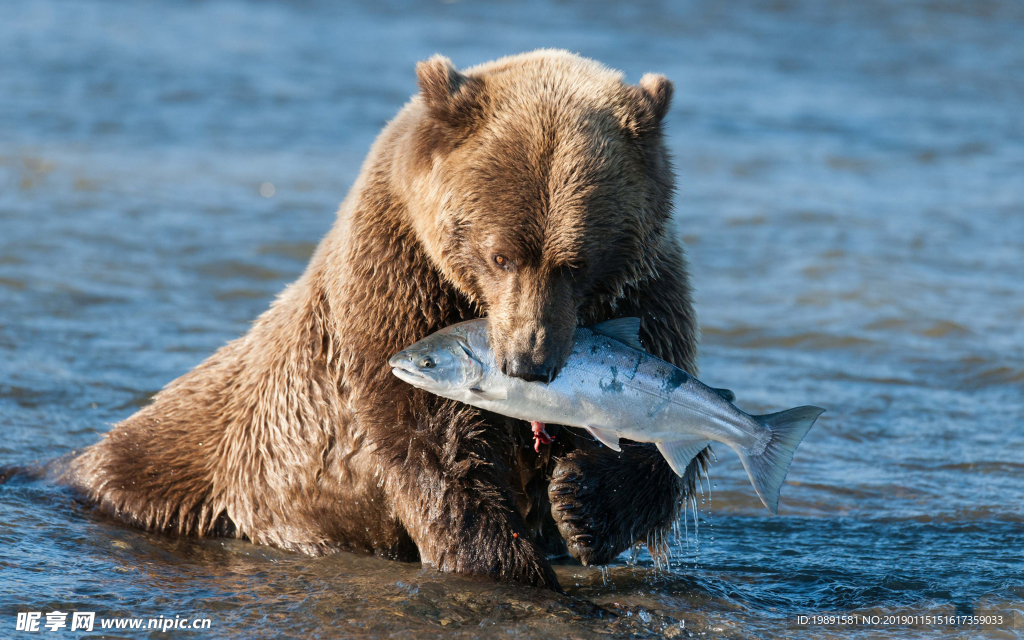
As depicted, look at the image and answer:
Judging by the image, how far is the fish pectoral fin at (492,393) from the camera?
4328 mm

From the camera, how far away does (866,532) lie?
6.30 metres

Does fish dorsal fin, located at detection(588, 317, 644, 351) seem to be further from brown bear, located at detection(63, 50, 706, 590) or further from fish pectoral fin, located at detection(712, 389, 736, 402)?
fish pectoral fin, located at detection(712, 389, 736, 402)

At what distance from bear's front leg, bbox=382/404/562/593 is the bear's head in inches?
26.1

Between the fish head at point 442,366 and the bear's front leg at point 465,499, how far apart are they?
59 centimetres

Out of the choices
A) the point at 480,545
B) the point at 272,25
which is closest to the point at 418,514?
the point at 480,545

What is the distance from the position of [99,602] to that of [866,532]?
4020mm

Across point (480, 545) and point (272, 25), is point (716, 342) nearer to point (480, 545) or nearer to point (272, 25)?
point (480, 545)

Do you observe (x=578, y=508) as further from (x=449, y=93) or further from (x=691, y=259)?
(x=691, y=259)

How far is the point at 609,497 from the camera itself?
16.8ft

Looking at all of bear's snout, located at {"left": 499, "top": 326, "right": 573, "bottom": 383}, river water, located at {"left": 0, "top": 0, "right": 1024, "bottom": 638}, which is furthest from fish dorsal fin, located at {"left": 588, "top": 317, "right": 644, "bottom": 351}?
river water, located at {"left": 0, "top": 0, "right": 1024, "bottom": 638}

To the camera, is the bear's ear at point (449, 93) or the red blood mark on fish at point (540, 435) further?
the red blood mark on fish at point (540, 435)

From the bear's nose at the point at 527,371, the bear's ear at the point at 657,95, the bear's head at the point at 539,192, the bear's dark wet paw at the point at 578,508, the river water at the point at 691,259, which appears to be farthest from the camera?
the river water at the point at 691,259

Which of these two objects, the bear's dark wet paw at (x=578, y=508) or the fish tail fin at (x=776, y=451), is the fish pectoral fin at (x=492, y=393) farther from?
the fish tail fin at (x=776, y=451)

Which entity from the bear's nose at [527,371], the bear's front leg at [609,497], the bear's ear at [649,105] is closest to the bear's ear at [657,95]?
the bear's ear at [649,105]
